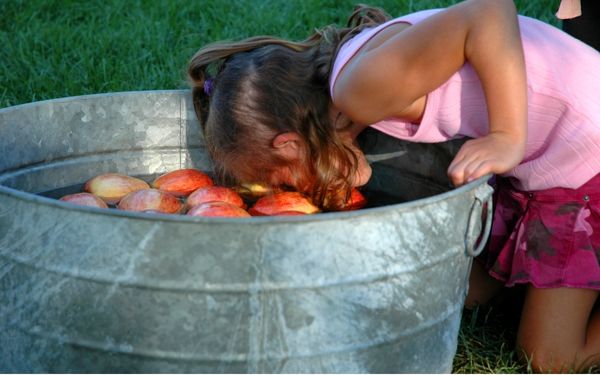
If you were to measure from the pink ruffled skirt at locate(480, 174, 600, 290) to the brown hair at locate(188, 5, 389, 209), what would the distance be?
39cm

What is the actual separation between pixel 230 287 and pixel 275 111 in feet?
2.08

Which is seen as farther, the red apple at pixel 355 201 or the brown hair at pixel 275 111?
the red apple at pixel 355 201

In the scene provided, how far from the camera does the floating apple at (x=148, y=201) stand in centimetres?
189

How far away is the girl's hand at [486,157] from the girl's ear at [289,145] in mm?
414

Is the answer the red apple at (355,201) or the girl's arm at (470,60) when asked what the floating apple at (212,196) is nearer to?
the red apple at (355,201)

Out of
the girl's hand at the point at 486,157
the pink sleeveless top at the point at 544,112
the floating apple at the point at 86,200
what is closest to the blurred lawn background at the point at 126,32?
the floating apple at the point at 86,200

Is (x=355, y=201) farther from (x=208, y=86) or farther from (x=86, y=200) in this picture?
(x=86, y=200)

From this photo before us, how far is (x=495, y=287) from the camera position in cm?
220

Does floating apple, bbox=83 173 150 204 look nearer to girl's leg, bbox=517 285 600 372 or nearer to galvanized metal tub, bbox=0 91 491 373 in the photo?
galvanized metal tub, bbox=0 91 491 373

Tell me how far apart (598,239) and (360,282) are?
0.81 metres

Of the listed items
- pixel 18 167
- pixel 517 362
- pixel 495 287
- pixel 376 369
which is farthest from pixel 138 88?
pixel 376 369

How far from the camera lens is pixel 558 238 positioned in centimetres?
194

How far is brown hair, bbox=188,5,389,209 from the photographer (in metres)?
1.88

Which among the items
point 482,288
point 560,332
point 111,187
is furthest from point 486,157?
point 111,187
